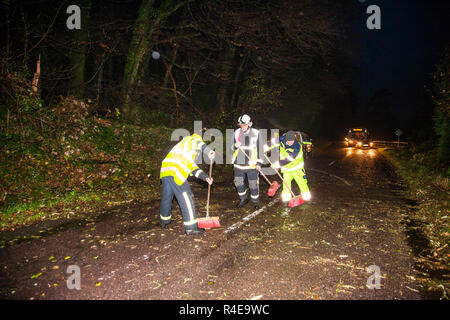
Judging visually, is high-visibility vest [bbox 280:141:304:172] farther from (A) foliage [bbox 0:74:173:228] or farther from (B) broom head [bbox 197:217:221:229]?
(A) foliage [bbox 0:74:173:228]

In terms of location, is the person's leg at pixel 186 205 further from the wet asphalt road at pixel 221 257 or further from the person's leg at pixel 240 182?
the person's leg at pixel 240 182

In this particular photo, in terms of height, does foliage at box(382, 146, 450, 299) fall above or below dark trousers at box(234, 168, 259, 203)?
below

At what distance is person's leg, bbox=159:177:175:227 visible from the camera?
191 inches

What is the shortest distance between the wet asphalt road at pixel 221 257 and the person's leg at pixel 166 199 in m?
0.21

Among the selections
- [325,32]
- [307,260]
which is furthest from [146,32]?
[307,260]

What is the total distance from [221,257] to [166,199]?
5.26ft

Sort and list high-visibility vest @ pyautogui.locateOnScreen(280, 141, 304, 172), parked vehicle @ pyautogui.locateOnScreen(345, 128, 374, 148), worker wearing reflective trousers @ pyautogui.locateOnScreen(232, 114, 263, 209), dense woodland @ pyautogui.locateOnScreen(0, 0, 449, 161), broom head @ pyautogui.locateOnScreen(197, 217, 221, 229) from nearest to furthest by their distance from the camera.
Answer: broom head @ pyautogui.locateOnScreen(197, 217, 221, 229), worker wearing reflective trousers @ pyautogui.locateOnScreen(232, 114, 263, 209), high-visibility vest @ pyautogui.locateOnScreen(280, 141, 304, 172), dense woodland @ pyautogui.locateOnScreen(0, 0, 449, 161), parked vehicle @ pyautogui.locateOnScreen(345, 128, 374, 148)

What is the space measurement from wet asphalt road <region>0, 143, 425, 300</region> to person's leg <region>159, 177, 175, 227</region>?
211 mm

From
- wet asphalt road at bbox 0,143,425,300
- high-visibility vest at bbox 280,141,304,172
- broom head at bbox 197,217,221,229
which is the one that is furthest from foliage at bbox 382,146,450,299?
broom head at bbox 197,217,221,229

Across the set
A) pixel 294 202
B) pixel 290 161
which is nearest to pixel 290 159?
pixel 290 161

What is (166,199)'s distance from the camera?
4.95 meters

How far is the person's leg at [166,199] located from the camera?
15.9 feet

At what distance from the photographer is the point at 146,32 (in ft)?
36.4
